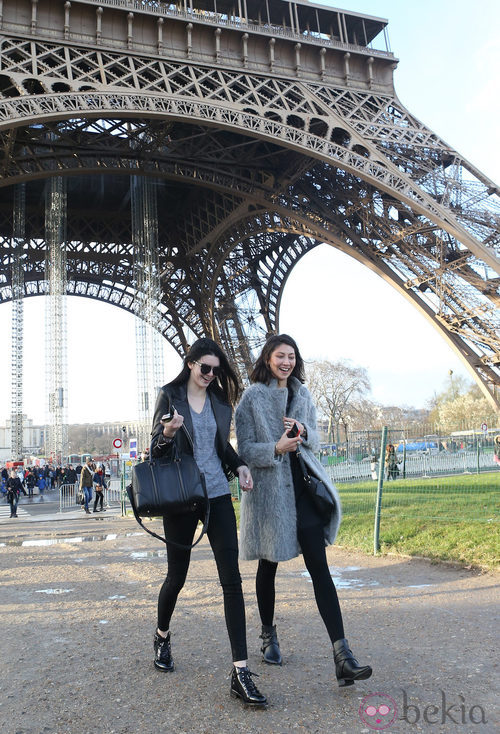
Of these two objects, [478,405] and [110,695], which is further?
[478,405]

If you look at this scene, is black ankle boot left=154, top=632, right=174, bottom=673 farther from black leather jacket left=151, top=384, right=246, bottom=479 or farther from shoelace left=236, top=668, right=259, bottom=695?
black leather jacket left=151, top=384, right=246, bottom=479

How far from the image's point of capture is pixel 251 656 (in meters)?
3.27

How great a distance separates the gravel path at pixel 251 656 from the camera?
2443mm

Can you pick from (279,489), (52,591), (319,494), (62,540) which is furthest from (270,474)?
(62,540)

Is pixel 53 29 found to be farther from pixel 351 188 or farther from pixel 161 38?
pixel 351 188

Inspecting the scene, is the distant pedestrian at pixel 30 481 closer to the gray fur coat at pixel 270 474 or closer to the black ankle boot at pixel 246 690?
the gray fur coat at pixel 270 474

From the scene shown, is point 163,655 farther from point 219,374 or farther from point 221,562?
point 219,374

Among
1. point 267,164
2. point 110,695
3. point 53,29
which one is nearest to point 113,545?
point 110,695

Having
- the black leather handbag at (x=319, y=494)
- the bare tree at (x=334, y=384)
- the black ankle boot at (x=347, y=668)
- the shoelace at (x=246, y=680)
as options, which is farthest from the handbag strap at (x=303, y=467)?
the bare tree at (x=334, y=384)

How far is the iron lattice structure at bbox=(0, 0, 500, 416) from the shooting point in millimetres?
14898

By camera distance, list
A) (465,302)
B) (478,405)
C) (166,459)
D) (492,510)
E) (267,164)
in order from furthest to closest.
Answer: (478,405) < (267,164) < (465,302) < (492,510) < (166,459)

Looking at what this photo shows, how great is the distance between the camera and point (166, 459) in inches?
115

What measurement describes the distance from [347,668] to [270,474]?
976mm

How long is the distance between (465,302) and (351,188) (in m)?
4.85
